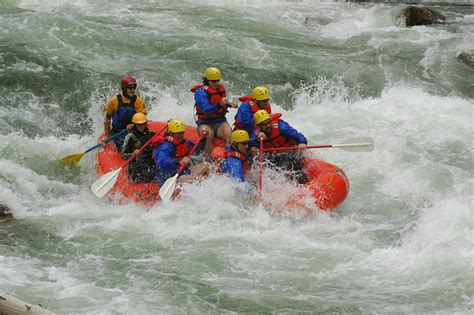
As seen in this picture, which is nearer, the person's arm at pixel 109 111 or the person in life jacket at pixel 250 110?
the person in life jacket at pixel 250 110

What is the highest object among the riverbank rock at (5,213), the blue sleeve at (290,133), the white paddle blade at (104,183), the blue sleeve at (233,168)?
the blue sleeve at (290,133)

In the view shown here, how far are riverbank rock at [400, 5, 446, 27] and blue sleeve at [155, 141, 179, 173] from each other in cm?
872

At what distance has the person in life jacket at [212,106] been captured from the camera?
31.1ft

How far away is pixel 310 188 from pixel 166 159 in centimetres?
161

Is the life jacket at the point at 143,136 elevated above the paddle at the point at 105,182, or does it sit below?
above

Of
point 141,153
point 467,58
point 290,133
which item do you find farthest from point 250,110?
point 467,58

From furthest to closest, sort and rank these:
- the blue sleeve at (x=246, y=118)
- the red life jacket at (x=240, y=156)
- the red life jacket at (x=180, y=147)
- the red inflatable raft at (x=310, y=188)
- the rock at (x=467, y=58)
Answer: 1. the rock at (x=467, y=58)
2. the blue sleeve at (x=246, y=118)
3. the red life jacket at (x=180, y=147)
4. the red life jacket at (x=240, y=156)
5. the red inflatable raft at (x=310, y=188)

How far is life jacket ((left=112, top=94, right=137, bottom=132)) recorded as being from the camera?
31.0 ft

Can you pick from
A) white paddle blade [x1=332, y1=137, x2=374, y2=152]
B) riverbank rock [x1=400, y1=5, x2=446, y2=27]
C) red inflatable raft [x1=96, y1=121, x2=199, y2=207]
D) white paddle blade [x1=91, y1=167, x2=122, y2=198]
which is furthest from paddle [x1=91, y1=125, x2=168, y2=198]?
riverbank rock [x1=400, y1=5, x2=446, y2=27]

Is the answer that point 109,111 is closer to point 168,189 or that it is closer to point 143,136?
point 143,136

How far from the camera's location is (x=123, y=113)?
9477 millimetres

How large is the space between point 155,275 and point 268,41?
8.14 m

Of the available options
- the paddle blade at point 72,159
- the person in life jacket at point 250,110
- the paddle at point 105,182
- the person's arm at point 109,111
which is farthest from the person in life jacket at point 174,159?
the paddle blade at point 72,159

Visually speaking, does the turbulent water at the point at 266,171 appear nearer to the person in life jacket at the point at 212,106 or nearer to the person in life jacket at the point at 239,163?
the person in life jacket at the point at 239,163
